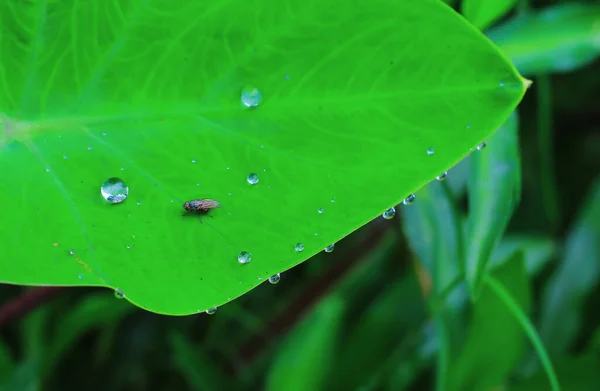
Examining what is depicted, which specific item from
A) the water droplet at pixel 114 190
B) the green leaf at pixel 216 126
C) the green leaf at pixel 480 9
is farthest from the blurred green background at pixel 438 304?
the water droplet at pixel 114 190

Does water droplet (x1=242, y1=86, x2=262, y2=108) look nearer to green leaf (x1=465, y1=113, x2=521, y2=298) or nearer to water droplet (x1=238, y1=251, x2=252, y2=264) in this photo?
water droplet (x1=238, y1=251, x2=252, y2=264)

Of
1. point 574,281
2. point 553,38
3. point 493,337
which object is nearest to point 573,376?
point 493,337

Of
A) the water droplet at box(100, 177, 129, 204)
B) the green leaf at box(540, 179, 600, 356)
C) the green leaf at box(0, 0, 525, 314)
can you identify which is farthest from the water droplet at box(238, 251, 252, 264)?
the green leaf at box(540, 179, 600, 356)

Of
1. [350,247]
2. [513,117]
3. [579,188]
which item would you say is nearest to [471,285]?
[513,117]

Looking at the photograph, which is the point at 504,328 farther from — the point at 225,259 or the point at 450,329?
the point at 225,259

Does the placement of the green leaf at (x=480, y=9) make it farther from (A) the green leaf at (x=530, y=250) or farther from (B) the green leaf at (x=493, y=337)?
(A) the green leaf at (x=530, y=250)
